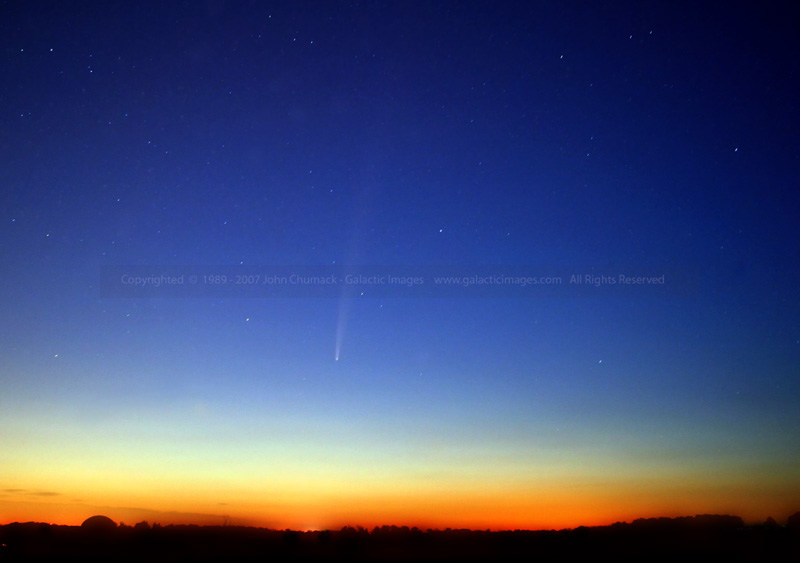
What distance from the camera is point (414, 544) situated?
2666cm

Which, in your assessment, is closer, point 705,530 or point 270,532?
point 705,530

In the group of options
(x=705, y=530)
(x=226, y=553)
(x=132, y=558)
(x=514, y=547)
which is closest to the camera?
(x=132, y=558)

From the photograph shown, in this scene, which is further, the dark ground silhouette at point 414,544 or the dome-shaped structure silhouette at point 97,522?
the dome-shaped structure silhouette at point 97,522

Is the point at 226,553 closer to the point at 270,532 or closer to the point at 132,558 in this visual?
the point at 132,558

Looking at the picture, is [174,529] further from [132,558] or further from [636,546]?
[636,546]

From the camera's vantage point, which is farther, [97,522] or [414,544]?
[97,522]

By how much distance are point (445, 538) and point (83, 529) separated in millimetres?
20369

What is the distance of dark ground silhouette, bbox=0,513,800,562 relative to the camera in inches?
816

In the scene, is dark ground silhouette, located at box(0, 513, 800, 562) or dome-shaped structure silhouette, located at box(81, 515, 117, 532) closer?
dark ground silhouette, located at box(0, 513, 800, 562)

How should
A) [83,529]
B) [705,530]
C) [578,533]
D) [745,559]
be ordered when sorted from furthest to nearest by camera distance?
[83,529] → [578,533] → [705,530] → [745,559]

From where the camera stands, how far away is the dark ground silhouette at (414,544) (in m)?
20.7

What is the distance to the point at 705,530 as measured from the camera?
1045 inches

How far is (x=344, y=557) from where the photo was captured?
69.2ft

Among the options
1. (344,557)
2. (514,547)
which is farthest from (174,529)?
(514,547)
